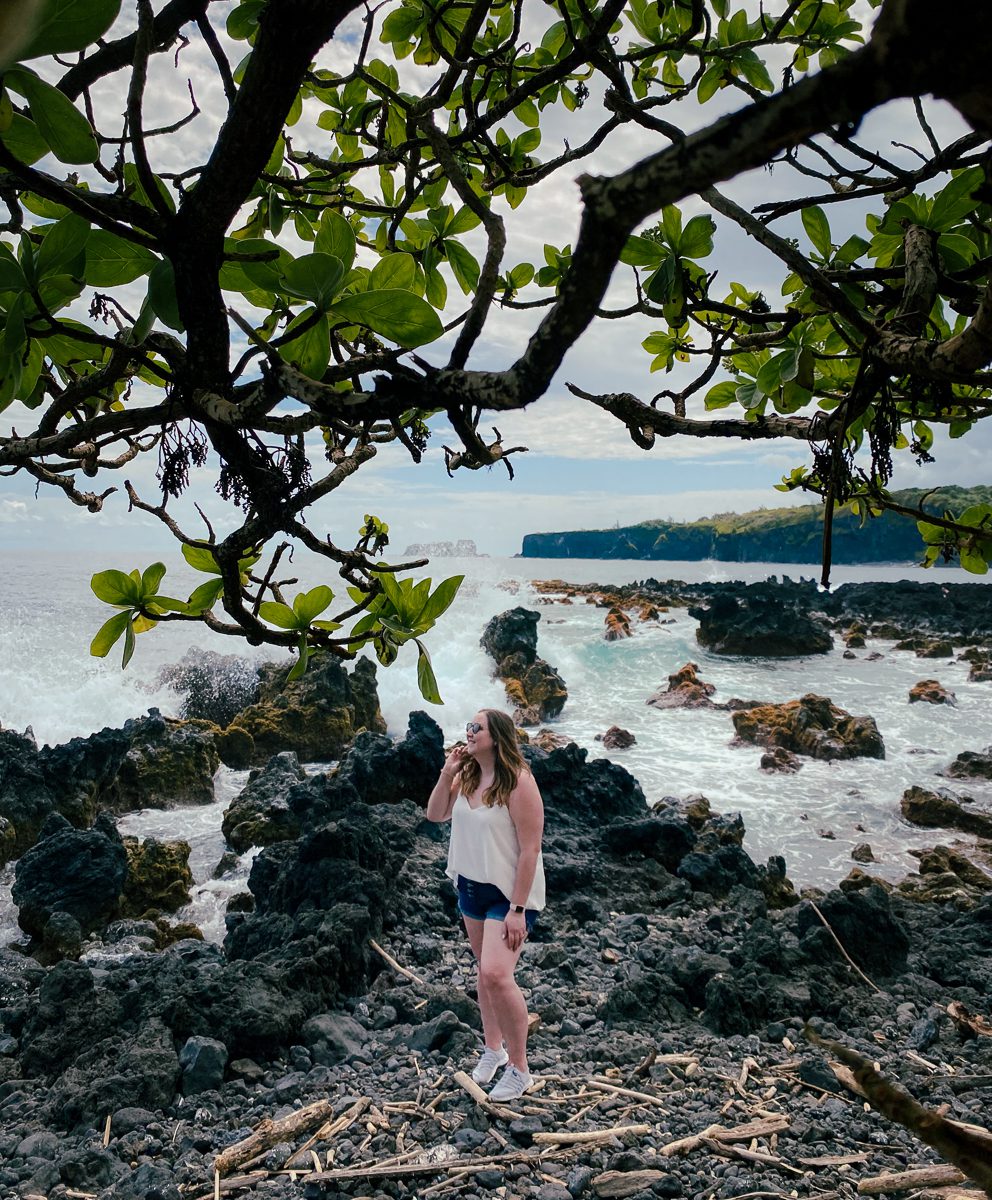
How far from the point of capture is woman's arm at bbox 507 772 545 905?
3766 millimetres

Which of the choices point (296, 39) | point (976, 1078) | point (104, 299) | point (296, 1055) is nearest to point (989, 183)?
point (296, 39)

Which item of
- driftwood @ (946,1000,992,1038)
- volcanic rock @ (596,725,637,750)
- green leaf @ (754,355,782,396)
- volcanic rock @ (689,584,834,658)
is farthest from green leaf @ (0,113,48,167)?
volcanic rock @ (689,584,834,658)

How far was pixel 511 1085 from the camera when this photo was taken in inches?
139

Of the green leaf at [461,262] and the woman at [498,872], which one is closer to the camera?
the green leaf at [461,262]

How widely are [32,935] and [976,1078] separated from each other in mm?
7345

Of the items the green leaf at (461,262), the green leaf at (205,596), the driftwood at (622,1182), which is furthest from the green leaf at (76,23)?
the driftwood at (622,1182)

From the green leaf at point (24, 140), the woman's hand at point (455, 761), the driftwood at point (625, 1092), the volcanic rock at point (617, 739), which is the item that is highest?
the green leaf at point (24, 140)

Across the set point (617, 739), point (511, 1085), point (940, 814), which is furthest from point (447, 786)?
point (617, 739)

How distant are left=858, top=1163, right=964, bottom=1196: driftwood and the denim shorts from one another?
173cm

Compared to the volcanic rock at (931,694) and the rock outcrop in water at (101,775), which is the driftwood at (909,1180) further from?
the volcanic rock at (931,694)

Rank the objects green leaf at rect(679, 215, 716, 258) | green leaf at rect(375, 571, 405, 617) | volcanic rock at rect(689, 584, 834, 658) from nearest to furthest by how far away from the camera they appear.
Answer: green leaf at rect(679, 215, 716, 258), green leaf at rect(375, 571, 405, 617), volcanic rock at rect(689, 584, 834, 658)

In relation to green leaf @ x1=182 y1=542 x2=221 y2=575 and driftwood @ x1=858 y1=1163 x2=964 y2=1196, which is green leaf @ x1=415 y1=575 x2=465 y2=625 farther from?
driftwood @ x1=858 y1=1163 x2=964 y2=1196

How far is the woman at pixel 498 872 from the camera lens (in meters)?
3.62

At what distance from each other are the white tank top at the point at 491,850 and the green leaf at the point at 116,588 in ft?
8.54
